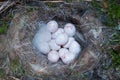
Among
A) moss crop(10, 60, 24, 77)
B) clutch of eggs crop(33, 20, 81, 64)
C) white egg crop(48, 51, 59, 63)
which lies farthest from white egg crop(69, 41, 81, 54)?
moss crop(10, 60, 24, 77)

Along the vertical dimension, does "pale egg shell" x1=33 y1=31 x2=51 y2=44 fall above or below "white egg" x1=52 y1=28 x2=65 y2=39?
below

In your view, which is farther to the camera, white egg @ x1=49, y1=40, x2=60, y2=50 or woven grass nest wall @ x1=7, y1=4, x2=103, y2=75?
white egg @ x1=49, y1=40, x2=60, y2=50

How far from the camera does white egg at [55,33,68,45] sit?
109 inches

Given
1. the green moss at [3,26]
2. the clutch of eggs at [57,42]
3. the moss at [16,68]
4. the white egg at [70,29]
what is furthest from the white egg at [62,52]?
the green moss at [3,26]

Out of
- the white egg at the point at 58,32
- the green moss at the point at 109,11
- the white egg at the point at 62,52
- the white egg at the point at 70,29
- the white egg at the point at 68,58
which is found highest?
the green moss at the point at 109,11

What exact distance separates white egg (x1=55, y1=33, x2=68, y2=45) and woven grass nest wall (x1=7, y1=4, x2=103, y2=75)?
4.3 inches

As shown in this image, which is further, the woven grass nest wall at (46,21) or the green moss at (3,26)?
the green moss at (3,26)

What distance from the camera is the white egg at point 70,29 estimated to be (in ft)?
9.16

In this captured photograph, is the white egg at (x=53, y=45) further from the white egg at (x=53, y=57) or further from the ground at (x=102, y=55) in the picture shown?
the ground at (x=102, y=55)

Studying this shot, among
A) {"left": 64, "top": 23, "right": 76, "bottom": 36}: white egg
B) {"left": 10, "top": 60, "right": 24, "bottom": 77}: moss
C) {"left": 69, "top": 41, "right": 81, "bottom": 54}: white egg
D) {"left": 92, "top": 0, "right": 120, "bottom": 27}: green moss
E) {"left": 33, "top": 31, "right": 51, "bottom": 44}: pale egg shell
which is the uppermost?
{"left": 92, "top": 0, "right": 120, "bottom": 27}: green moss

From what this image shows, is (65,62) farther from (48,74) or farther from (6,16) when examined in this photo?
(6,16)

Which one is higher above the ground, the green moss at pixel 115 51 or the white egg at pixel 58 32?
the white egg at pixel 58 32

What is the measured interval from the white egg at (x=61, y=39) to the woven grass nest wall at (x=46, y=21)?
0.11 meters

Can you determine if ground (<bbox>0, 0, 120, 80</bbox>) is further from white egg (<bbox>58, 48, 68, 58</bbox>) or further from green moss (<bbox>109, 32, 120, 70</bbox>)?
white egg (<bbox>58, 48, 68, 58</bbox>)
